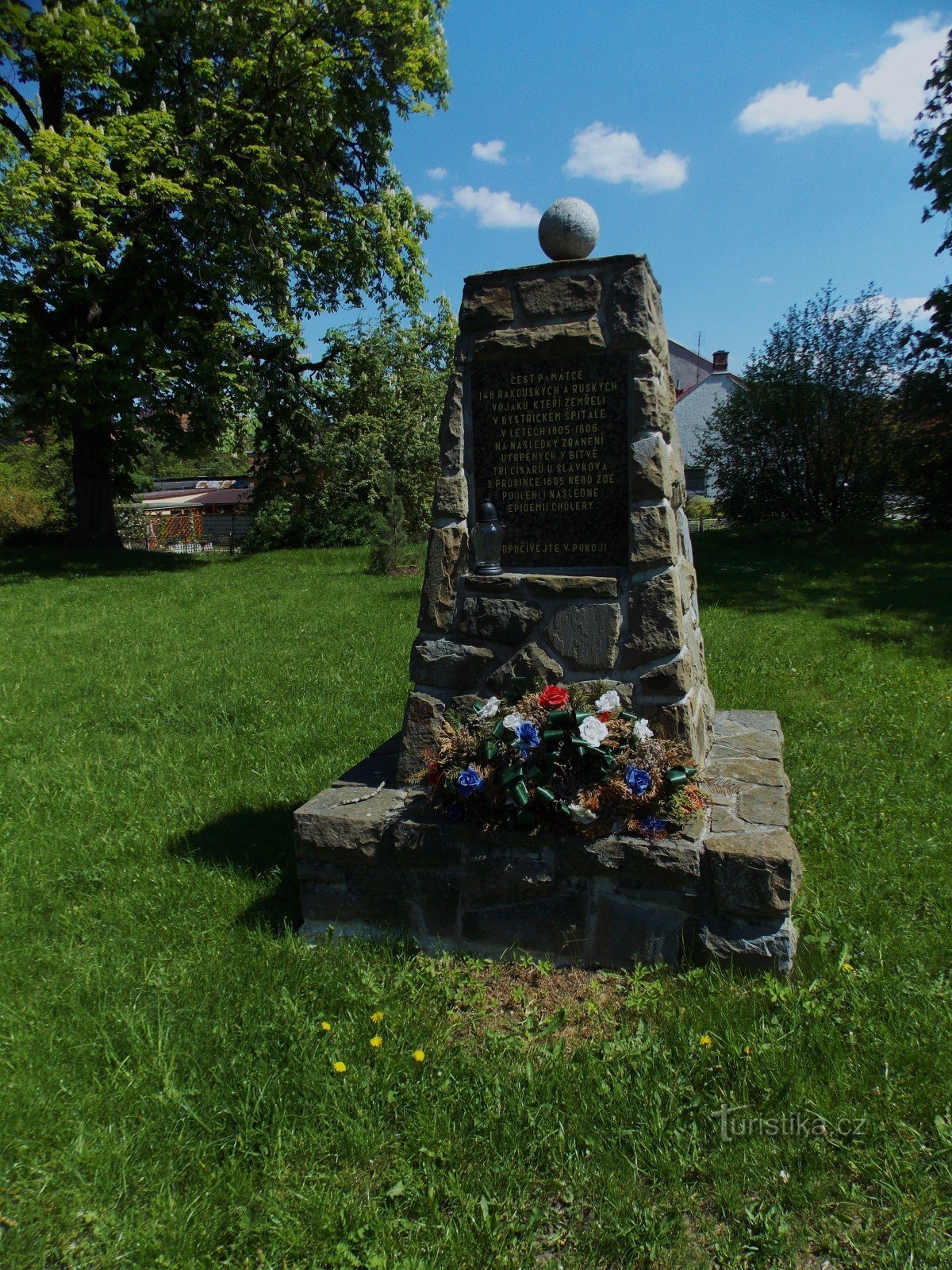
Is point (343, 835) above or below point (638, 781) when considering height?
below

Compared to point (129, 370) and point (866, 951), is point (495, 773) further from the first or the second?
point (129, 370)

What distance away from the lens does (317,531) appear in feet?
68.5

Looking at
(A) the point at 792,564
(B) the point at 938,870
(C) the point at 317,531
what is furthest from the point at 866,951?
(C) the point at 317,531

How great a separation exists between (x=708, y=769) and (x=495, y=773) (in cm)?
117

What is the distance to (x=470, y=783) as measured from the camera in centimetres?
304

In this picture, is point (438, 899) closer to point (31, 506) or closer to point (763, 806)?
point (763, 806)

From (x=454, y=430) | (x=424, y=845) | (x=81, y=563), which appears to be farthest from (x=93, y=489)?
(x=424, y=845)

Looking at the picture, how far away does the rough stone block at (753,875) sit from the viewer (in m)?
2.73

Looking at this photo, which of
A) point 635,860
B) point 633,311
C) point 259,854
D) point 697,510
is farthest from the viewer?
point 697,510

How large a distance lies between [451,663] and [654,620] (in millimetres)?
898

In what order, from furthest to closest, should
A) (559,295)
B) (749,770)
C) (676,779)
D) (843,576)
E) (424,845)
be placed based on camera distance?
(843,576) → (749,770) → (559,295) → (424,845) → (676,779)

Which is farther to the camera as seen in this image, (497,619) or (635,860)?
(497,619)

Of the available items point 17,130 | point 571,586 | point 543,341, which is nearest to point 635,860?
point 571,586

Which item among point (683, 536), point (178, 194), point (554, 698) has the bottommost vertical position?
point (554, 698)
